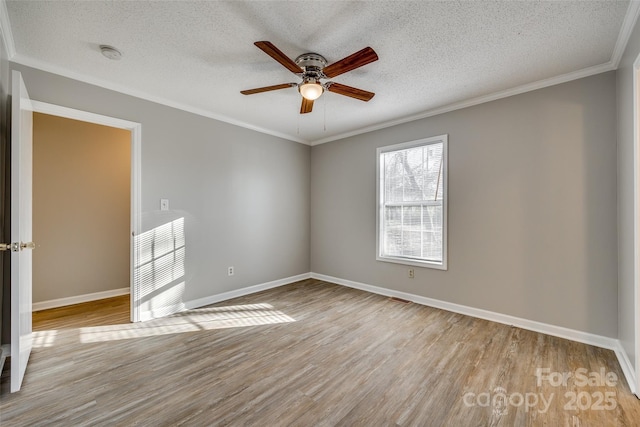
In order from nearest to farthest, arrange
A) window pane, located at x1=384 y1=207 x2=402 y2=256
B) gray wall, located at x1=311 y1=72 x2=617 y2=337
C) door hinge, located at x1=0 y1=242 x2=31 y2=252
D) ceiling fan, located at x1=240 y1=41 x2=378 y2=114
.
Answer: door hinge, located at x1=0 y1=242 x2=31 y2=252
ceiling fan, located at x1=240 y1=41 x2=378 y2=114
gray wall, located at x1=311 y1=72 x2=617 y2=337
window pane, located at x1=384 y1=207 x2=402 y2=256

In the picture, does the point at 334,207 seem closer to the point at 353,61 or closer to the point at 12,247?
the point at 353,61

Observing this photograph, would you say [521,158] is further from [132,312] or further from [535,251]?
[132,312]

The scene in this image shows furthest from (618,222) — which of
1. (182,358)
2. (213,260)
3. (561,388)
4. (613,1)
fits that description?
(213,260)

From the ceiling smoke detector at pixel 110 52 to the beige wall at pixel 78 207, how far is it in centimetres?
216

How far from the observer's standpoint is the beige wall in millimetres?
3588

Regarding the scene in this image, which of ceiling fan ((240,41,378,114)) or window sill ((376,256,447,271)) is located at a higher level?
ceiling fan ((240,41,378,114))

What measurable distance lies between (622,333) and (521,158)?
1.77m

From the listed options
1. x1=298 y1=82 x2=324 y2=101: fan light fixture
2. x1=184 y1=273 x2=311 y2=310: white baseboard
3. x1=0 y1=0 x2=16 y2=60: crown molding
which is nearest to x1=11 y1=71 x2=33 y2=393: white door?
x1=0 y1=0 x2=16 y2=60: crown molding

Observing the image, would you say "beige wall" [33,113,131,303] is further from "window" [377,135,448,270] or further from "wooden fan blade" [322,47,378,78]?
"window" [377,135,448,270]

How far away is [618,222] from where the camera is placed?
2.41m

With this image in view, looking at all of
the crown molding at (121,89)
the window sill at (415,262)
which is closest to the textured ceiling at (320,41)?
the crown molding at (121,89)

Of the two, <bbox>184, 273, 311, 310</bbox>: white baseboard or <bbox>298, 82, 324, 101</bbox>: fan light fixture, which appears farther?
<bbox>184, 273, 311, 310</bbox>: white baseboard

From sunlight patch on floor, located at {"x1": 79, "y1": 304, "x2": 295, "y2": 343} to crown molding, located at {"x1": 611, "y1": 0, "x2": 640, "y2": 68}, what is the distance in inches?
150

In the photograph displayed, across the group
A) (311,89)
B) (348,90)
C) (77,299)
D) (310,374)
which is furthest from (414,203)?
(77,299)
